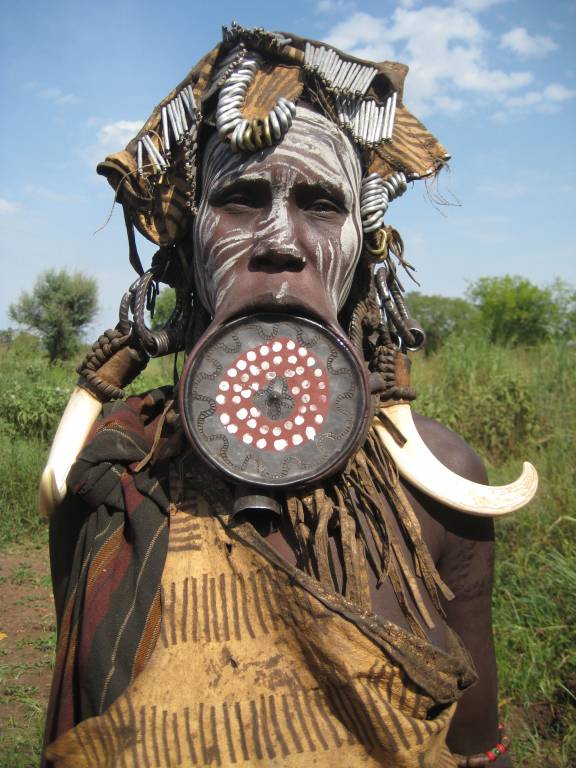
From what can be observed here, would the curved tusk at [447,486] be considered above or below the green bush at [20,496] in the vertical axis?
above

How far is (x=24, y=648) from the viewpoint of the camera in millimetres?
4570

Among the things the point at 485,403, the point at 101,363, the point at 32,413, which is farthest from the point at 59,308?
the point at 101,363

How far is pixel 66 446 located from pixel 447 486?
3.22ft

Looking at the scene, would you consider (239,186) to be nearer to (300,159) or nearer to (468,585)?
(300,159)

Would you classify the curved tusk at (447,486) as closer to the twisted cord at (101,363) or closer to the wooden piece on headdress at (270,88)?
the twisted cord at (101,363)

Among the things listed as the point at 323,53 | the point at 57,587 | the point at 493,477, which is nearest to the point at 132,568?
the point at 57,587

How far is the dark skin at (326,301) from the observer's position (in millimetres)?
1681

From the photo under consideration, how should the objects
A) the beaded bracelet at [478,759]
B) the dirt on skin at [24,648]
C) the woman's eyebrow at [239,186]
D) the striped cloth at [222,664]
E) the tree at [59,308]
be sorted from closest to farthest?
the striped cloth at [222,664] < the woman's eyebrow at [239,186] < the beaded bracelet at [478,759] < the dirt on skin at [24,648] < the tree at [59,308]

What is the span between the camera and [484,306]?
1000 inches

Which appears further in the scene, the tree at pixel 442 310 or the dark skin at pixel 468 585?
the tree at pixel 442 310

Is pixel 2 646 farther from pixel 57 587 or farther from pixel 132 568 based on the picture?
pixel 132 568

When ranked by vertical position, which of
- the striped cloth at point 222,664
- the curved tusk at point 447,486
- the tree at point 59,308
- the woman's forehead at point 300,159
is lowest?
the striped cloth at point 222,664

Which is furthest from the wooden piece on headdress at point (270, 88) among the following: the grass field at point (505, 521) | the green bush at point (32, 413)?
the green bush at point (32, 413)

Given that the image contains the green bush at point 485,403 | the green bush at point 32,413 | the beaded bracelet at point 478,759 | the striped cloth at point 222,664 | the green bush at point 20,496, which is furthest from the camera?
the green bush at point 32,413
